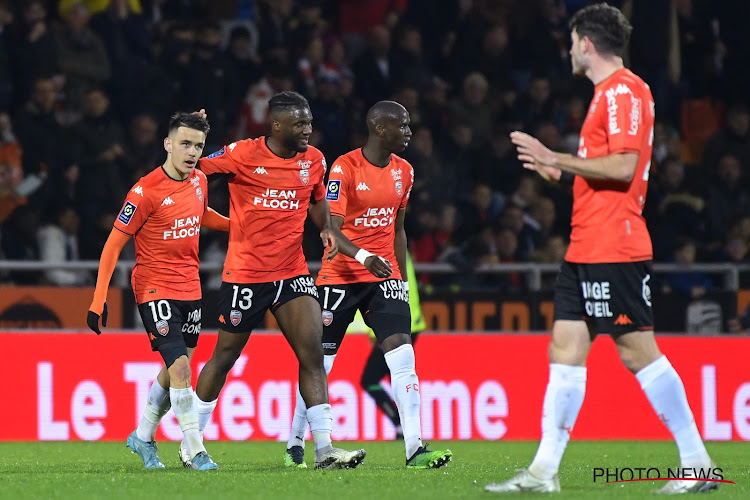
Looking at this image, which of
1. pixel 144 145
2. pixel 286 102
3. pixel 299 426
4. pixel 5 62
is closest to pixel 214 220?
pixel 286 102

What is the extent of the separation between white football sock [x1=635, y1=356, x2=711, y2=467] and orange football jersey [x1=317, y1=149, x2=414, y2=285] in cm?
263

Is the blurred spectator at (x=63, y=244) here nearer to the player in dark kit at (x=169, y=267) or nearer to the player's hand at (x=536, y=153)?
the player in dark kit at (x=169, y=267)

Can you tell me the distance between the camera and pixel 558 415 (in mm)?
6098

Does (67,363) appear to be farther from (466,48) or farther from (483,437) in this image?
(466,48)

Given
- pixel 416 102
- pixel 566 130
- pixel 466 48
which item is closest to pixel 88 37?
pixel 416 102

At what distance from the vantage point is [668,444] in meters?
11.4

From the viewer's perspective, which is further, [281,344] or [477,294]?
[477,294]

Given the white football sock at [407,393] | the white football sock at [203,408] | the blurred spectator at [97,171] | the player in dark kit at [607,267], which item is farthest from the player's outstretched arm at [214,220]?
the blurred spectator at [97,171]

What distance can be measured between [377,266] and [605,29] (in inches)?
94.1

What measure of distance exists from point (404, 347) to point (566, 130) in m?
8.79

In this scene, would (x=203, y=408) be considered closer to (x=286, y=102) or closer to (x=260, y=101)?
(x=286, y=102)

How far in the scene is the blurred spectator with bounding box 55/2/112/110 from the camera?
1404 centimetres

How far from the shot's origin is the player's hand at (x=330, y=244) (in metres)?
7.98

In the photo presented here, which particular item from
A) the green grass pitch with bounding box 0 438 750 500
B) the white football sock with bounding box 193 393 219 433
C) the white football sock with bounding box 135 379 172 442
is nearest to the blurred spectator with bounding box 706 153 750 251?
the green grass pitch with bounding box 0 438 750 500
